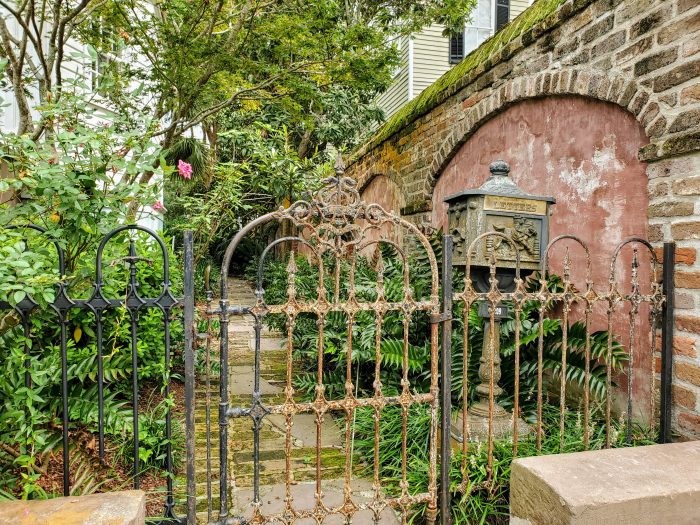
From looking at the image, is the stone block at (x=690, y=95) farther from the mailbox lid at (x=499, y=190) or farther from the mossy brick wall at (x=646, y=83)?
the mailbox lid at (x=499, y=190)

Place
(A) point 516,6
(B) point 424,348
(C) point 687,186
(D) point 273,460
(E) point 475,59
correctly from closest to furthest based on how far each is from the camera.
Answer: (C) point 687,186 < (D) point 273,460 < (B) point 424,348 < (E) point 475,59 < (A) point 516,6

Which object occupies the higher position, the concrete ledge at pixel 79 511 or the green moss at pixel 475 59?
the green moss at pixel 475 59

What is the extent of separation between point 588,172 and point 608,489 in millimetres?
2434

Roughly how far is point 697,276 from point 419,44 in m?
9.77

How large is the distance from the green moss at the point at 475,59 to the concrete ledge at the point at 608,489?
11.3 feet

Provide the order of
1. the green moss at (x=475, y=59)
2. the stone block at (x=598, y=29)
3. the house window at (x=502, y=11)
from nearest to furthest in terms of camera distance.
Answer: the stone block at (x=598, y=29), the green moss at (x=475, y=59), the house window at (x=502, y=11)

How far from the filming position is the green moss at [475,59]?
4227mm

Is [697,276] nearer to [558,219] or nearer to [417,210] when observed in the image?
[558,219]

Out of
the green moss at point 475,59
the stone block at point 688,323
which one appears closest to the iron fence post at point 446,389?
the stone block at point 688,323

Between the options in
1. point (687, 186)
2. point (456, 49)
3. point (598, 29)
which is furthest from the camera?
point (456, 49)

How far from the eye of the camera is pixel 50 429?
8.78 feet

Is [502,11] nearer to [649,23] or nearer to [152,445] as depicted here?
[649,23]

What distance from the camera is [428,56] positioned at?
36.2 feet

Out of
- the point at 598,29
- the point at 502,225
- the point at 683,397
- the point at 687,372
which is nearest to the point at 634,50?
the point at 598,29
